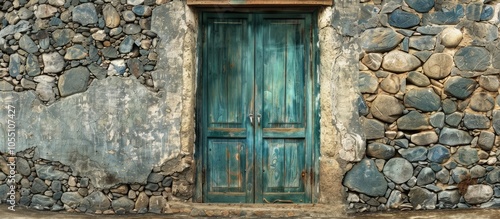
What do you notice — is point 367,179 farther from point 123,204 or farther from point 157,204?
point 123,204

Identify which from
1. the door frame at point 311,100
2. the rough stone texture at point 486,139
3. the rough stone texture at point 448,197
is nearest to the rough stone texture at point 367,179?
the door frame at point 311,100

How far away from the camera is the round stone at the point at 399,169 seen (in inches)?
190

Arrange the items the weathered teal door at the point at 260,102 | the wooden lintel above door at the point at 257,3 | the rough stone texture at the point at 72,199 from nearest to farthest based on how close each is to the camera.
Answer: the wooden lintel above door at the point at 257,3
the rough stone texture at the point at 72,199
the weathered teal door at the point at 260,102

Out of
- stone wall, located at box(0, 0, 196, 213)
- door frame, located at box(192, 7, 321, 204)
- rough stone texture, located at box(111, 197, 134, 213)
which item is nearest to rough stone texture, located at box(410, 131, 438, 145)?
door frame, located at box(192, 7, 321, 204)

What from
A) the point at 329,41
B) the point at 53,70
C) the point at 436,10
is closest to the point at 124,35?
the point at 53,70

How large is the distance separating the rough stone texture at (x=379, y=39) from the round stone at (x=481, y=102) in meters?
0.79

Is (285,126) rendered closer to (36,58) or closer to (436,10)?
(436,10)

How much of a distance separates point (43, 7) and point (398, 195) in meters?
3.39

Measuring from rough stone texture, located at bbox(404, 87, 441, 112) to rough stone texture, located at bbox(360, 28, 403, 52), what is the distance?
0.42 metres

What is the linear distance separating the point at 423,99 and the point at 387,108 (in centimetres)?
30

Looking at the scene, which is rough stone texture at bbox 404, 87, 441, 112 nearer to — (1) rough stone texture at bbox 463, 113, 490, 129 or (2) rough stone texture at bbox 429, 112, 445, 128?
(2) rough stone texture at bbox 429, 112, 445, 128

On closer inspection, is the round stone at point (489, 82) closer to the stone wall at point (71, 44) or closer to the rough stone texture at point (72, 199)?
the stone wall at point (71, 44)

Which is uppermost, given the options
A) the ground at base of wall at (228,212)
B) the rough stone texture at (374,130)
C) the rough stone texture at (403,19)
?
the rough stone texture at (403,19)

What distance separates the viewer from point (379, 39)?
15.9ft
